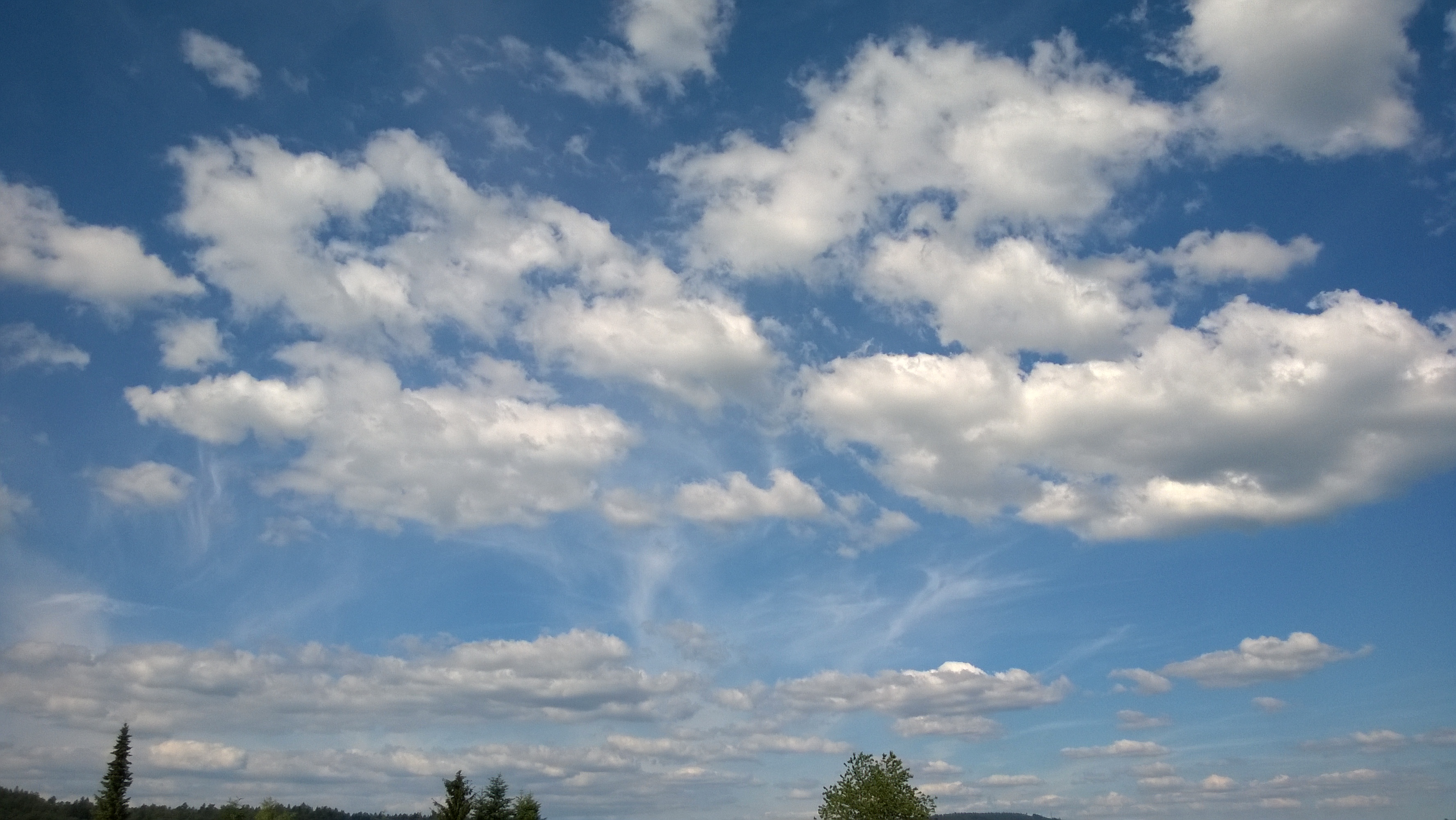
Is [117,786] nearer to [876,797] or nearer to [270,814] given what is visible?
[270,814]

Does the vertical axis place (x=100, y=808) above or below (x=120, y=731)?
below

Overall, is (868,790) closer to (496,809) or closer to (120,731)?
(496,809)

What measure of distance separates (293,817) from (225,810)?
40.4 ft

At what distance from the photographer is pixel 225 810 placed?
125m

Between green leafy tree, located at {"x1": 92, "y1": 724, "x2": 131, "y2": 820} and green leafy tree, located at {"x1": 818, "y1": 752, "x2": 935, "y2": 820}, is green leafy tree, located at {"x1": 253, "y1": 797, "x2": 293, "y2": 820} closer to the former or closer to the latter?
green leafy tree, located at {"x1": 92, "y1": 724, "x2": 131, "y2": 820}

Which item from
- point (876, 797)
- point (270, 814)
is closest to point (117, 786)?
point (270, 814)

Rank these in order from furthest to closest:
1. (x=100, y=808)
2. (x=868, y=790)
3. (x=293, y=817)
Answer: (x=293, y=817), (x=100, y=808), (x=868, y=790)

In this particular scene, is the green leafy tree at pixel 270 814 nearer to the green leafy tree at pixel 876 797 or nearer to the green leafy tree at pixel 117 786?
the green leafy tree at pixel 117 786

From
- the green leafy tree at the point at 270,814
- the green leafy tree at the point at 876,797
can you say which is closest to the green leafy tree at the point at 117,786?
the green leafy tree at the point at 270,814

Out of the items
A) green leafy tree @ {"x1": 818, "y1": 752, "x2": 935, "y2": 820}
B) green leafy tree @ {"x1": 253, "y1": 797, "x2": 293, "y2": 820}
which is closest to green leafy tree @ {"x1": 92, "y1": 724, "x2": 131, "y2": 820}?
green leafy tree @ {"x1": 253, "y1": 797, "x2": 293, "y2": 820}

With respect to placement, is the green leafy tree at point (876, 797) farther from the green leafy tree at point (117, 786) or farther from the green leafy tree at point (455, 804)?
the green leafy tree at point (117, 786)

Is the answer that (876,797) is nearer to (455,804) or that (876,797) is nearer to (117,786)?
(455,804)

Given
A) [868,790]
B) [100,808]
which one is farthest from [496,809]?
[100,808]

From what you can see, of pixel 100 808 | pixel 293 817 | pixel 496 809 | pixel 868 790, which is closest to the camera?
pixel 868 790
